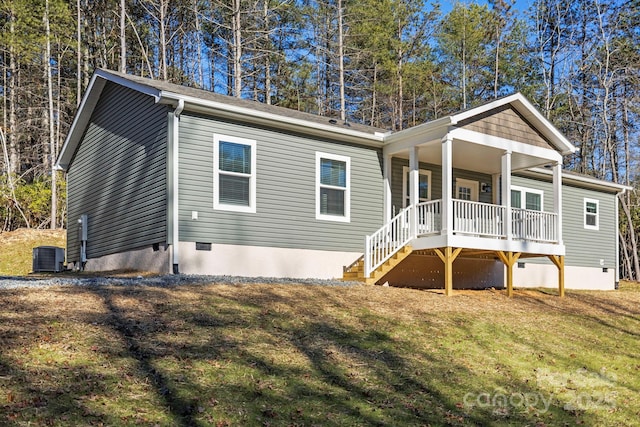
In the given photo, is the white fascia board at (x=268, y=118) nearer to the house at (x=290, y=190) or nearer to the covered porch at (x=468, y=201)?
the house at (x=290, y=190)

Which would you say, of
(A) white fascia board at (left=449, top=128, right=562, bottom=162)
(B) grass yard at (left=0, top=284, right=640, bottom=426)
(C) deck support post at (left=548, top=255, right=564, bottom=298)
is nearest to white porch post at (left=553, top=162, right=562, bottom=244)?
(A) white fascia board at (left=449, top=128, right=562, bottom=162)

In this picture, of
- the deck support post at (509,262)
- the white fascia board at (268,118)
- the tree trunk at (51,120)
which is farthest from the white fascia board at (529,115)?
the tree trunk at (51,120)

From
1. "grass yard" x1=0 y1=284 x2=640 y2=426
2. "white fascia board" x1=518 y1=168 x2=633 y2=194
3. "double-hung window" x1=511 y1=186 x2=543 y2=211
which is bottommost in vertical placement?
"grass yard" x1=0 y1=284 x2=640 y2=426

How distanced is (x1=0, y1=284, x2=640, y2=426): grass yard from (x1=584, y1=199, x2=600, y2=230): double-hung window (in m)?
10.3

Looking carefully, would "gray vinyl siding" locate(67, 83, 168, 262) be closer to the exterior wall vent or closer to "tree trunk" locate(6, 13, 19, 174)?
the exterior wall vent

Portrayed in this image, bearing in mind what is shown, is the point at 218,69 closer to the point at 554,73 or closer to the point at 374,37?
the point at 374,37

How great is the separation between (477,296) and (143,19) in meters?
25.0

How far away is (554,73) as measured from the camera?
32344 millimetres

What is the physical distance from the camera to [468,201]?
1372 cm

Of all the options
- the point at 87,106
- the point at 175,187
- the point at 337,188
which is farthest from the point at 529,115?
the point at 87,106

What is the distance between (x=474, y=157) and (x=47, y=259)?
11.4m

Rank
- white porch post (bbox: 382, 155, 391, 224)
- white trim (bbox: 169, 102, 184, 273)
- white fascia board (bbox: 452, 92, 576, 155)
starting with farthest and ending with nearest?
white porch post (bbox: 382, 155, 391, 224) → white fascia board (bbox: 452, 92, 576, 155) → white trim (bbox: 169, 102, 184, 273)

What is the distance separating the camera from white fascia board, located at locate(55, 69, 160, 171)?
1398 centimetres

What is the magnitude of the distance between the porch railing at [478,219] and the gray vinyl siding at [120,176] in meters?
6.15
